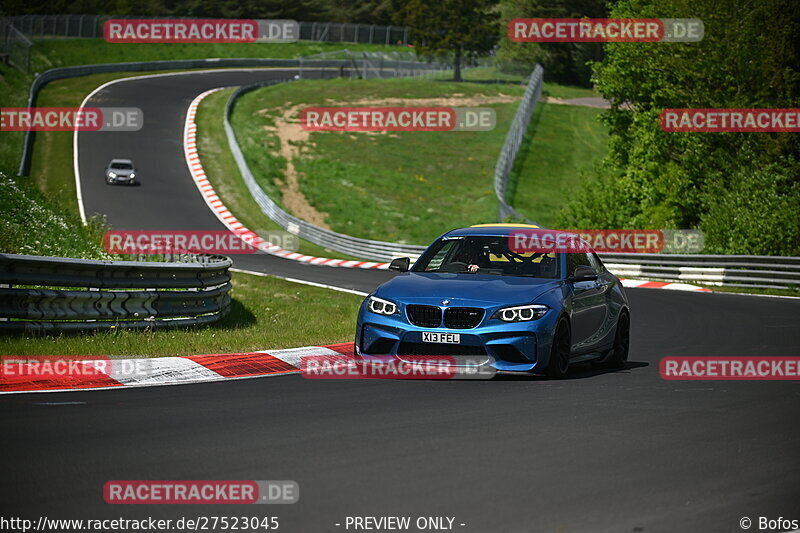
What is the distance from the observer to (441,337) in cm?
1079

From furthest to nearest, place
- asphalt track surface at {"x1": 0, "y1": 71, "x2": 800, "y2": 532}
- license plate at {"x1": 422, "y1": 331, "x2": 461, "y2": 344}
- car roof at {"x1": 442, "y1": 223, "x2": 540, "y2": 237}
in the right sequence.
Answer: car roof at {"x1": 442, "y1": 223, "x2": 540, "y2": 237}, license plate at {"x1": 422, "y1": 331, "x2": 461, "y2": 344}, asphalt track surface at {"x1": 0, "y1": 71, "x2": 800, "y2": 532}

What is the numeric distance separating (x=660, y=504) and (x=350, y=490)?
5.49 ft

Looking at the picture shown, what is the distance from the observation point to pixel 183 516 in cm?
573

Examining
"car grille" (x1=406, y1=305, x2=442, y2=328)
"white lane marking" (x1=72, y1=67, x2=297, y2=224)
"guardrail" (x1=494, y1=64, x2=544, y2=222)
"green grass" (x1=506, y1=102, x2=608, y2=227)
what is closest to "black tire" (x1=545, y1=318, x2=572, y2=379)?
"car grille" (x1=406, y1=305, x2=442, y2=328)

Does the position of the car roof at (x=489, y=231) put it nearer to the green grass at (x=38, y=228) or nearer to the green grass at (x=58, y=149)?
the green grass at (x=38, y=228)

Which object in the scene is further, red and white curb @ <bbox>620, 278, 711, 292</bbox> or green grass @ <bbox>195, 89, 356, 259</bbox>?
green grass @ <bbox>195, 89, 356, 259</bbox>

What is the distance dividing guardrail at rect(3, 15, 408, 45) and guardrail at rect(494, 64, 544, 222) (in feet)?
107

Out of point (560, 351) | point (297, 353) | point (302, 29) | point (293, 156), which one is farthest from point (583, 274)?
point (302, 29)

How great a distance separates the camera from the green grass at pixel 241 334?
39.4 ft

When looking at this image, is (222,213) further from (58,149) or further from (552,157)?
(552,157)

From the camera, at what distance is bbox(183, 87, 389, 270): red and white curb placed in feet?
126

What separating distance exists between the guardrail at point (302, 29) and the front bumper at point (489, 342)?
7273 centimetres

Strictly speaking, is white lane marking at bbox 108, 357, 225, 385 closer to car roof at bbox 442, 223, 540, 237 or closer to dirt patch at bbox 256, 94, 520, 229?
car roof at bbox 442, 223, 540, 237

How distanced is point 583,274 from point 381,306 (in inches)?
83.5
